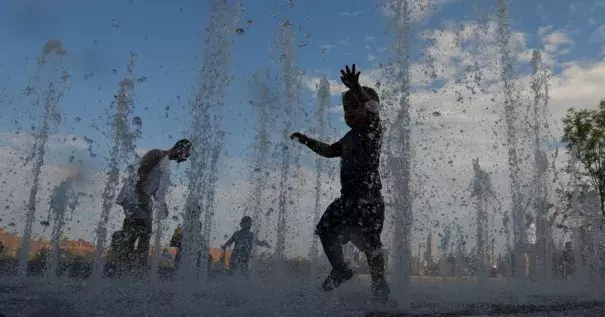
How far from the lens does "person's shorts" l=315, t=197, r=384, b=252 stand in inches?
155

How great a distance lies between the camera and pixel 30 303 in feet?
8.78

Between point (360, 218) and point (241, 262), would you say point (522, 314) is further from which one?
point (241, 262)

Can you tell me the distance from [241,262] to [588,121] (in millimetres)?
16018

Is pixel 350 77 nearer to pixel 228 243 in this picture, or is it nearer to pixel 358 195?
pixel 358 195

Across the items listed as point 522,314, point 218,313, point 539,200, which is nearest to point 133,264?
point 218,313

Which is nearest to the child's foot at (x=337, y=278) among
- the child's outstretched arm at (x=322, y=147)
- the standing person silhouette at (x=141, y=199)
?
the child's outstretched arm at (x=322, y=147)

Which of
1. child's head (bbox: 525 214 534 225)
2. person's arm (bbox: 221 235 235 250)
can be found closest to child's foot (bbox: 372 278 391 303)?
person's arm (bbox: 221 235 235 250)

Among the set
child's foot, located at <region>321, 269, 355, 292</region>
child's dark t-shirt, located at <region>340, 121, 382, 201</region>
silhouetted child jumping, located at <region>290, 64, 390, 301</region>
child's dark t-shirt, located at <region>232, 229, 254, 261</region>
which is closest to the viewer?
child's foot, located at <region>321, 269, 355, 292</region>

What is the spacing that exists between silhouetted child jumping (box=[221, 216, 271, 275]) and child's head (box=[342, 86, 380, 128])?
5364mm

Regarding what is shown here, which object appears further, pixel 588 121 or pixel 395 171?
pixel 588 121

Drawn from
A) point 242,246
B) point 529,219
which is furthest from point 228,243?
point 529,219

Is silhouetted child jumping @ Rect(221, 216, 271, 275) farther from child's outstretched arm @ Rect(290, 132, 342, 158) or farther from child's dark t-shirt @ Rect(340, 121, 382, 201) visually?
child's dark t-shirt @ Rect(340, 121, 382, 201)

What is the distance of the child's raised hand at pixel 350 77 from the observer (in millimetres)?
4012

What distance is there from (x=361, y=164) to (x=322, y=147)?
0.43 meters
